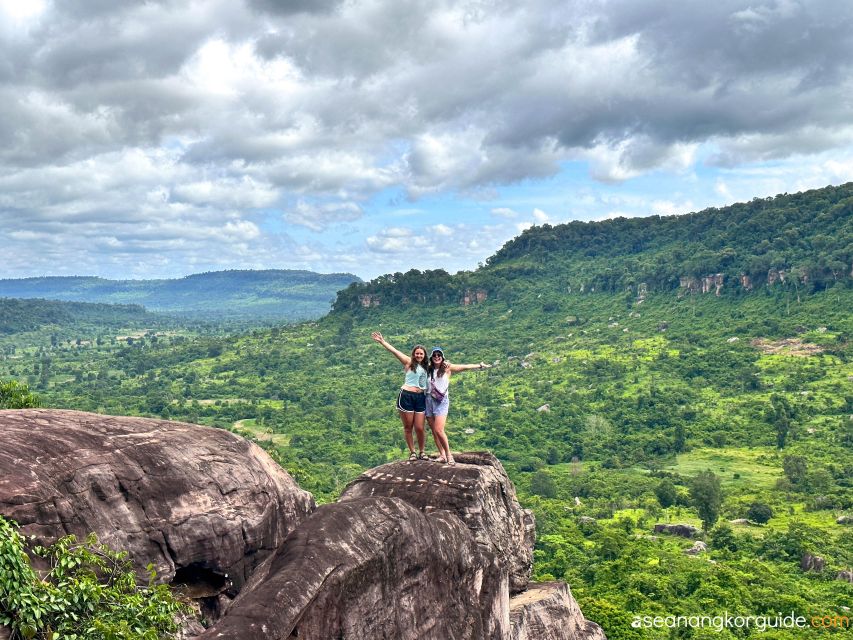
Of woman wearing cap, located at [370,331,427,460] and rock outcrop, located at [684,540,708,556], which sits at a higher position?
woman wearing cap, located at [370,331,427,460]

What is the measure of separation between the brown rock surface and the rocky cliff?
0.07m

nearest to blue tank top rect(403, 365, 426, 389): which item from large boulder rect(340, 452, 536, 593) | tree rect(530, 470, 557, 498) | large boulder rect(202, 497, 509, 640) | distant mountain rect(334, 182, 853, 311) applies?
large boulder rect(340, 452, 536, 593)

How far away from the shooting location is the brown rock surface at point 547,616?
16.8 metres

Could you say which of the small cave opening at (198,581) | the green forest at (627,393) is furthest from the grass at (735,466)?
the small cave opening at (198,581)

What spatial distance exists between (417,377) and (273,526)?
430 centimetres

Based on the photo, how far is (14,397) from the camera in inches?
1379

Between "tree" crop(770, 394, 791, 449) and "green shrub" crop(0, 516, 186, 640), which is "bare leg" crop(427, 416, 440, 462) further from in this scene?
"tree" crop(770, 394, 791, 449)

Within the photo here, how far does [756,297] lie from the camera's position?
438ft

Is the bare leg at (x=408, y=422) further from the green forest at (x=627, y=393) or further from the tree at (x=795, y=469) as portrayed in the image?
the tree at (x=795, y=469)

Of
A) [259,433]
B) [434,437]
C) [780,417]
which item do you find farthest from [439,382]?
[259,433]

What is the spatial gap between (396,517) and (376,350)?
144153 mm

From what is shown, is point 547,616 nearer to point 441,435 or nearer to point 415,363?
point 441,435

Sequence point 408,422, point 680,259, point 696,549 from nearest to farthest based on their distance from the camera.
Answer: point 408,422, point 696,549, point 680,259

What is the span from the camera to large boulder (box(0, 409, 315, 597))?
39.7 ft
